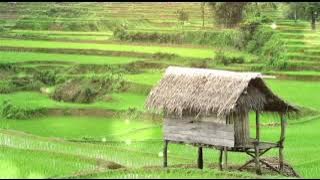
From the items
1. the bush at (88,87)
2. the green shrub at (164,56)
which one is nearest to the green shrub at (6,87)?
the bush at (88,87)

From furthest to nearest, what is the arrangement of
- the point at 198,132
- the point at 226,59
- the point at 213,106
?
the point at 226,59, the point at 198,132, the point at 213,106

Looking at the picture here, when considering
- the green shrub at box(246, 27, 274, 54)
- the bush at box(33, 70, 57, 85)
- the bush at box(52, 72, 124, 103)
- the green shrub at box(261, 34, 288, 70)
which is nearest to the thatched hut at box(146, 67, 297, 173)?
the bush at box(52, 72, 124, 103)

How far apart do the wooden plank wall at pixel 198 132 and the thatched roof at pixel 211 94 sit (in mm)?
315

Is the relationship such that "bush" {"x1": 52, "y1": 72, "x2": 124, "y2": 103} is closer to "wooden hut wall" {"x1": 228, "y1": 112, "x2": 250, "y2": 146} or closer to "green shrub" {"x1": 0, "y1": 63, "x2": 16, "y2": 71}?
"green shrub" {"x1": 0, "y1": 63, "x2": 16, "y2": 71}

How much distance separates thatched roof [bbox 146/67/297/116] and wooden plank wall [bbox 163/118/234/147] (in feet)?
1.03

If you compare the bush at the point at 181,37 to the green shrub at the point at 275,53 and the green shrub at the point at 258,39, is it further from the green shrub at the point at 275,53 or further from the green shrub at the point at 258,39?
the green shrub at the point at 275,53

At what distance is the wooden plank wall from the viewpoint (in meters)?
12.7

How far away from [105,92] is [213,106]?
12.2m

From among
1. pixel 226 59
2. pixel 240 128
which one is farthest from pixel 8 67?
pixel 240 128

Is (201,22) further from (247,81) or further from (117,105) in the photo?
(247,81)

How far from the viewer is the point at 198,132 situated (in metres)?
13.1

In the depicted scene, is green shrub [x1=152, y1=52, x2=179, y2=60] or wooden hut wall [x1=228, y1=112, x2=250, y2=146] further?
green shrub [x1=152, y1=52, x2=179, y2=60]

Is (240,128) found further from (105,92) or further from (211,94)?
(105,92)

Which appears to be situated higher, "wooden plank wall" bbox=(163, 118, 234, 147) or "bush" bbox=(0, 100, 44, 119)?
"wooden plank wall" bbox=(163, 118, 234, 147)
